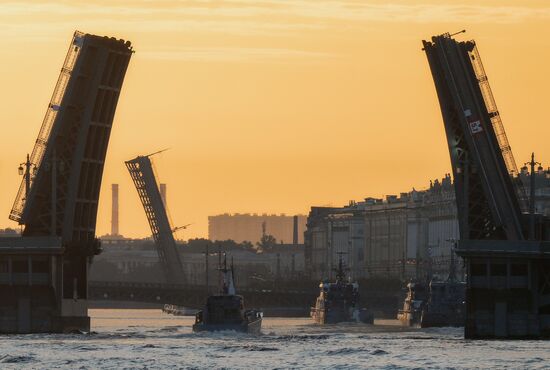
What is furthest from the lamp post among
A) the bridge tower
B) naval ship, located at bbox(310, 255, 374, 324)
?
naval ship, located at bbox(310, 255, 374, 324)

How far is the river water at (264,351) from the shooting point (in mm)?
85312

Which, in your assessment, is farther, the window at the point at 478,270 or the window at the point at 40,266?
the window at the point at 40,266

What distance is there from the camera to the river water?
280ft

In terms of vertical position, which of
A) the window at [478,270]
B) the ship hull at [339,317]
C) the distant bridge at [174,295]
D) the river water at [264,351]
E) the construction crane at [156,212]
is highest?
the construction crane at [156,212]

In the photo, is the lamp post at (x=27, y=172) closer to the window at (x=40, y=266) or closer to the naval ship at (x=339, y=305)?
the window at (x=40, y=266)

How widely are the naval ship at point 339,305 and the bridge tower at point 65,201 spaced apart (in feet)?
124

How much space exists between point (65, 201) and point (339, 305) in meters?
43.5

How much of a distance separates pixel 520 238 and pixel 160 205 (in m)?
56.8

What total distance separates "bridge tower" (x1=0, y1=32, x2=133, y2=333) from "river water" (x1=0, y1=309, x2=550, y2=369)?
5.04 feet

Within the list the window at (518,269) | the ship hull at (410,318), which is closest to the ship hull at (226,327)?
the window at (518,269)

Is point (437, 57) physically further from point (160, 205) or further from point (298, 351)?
point (160, 205)

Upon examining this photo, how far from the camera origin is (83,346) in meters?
97.2

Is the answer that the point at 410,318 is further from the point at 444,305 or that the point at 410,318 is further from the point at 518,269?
the point at 518,269

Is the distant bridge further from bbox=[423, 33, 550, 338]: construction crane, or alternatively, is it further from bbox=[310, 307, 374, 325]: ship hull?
bbox=[423, 33, 550, 338]: construction crane
